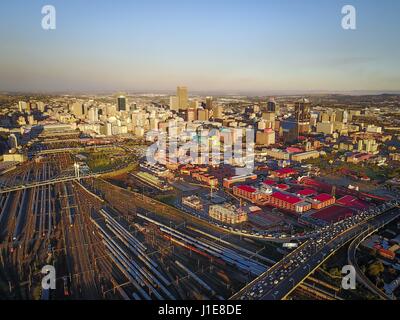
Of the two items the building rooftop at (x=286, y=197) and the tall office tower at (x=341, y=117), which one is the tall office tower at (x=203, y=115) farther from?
the building rooftop at (x=286, y=197)

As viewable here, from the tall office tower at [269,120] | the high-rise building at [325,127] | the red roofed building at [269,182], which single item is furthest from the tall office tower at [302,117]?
the red roofed building at [269,182]

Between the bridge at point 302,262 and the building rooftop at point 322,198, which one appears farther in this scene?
the building rooftop at point 322,198

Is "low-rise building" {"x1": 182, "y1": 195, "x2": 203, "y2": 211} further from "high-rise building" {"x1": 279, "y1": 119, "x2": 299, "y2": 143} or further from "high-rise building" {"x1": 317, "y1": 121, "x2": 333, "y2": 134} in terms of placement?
"high-rise building" {"x1": 317, "y1": 121, "x2": 333, "y2": 134}

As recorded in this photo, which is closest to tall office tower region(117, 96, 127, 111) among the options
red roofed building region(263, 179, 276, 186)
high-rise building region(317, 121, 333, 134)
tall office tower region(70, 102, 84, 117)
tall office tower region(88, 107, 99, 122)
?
tall office tower region(70, 102, 84, 117)
